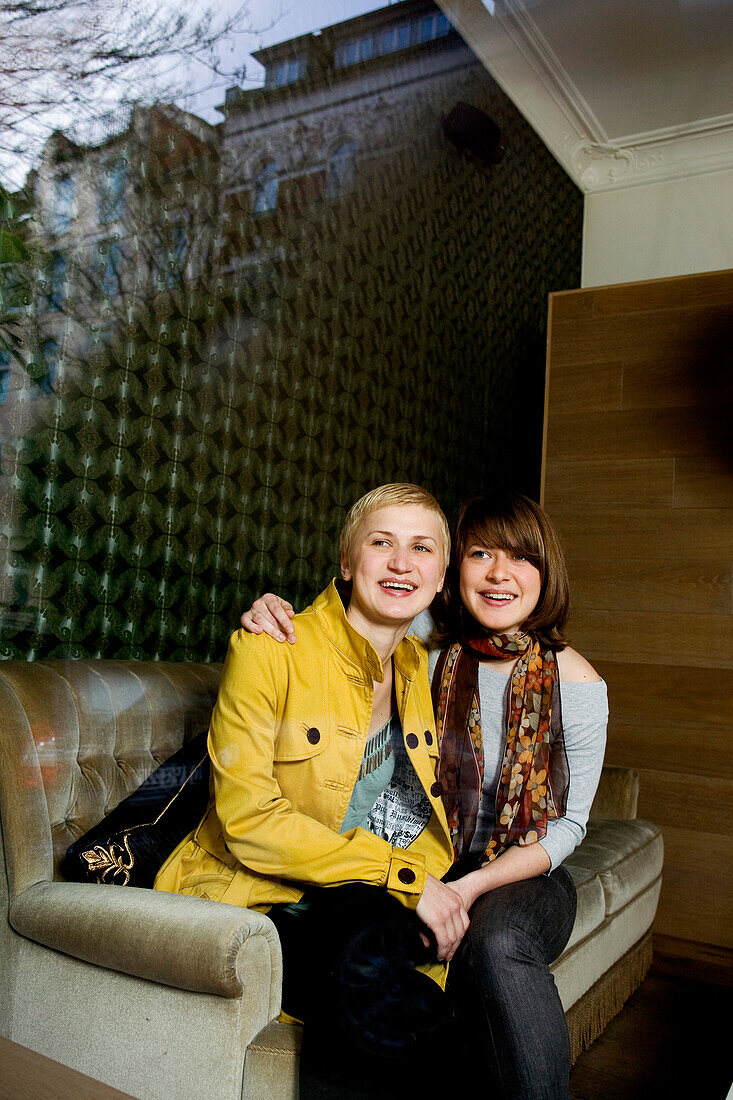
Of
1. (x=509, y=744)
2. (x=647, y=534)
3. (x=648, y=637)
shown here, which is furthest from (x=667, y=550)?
(x=509, y=744)

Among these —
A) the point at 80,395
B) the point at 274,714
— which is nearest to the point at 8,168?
the point at 80,395

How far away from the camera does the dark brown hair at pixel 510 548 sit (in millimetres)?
1123

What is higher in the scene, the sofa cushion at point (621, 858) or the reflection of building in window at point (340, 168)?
the reflection of building in window at point (340, 168)

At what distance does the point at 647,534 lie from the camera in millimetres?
1379

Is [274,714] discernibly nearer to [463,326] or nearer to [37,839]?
[37,839]

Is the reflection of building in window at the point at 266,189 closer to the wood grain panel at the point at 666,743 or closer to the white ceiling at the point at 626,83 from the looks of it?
the white ceiling at the point at 626,83

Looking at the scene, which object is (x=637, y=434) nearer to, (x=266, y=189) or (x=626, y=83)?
(x=626, y=83)

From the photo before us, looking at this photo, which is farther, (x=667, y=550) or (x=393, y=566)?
(x=667, y=550)

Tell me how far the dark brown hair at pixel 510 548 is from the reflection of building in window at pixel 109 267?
0.62 meters

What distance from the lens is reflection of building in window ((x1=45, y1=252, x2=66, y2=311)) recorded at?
1142 millimetres

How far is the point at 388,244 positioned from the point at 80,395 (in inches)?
30.9

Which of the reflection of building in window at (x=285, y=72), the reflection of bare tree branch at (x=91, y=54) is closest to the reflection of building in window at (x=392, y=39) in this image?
the reflection of building in window at (x=285, y=72)

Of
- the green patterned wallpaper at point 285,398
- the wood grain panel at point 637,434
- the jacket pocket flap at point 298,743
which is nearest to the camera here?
the jacket pocket flap at point 298,743

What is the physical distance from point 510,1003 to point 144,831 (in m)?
0.46
